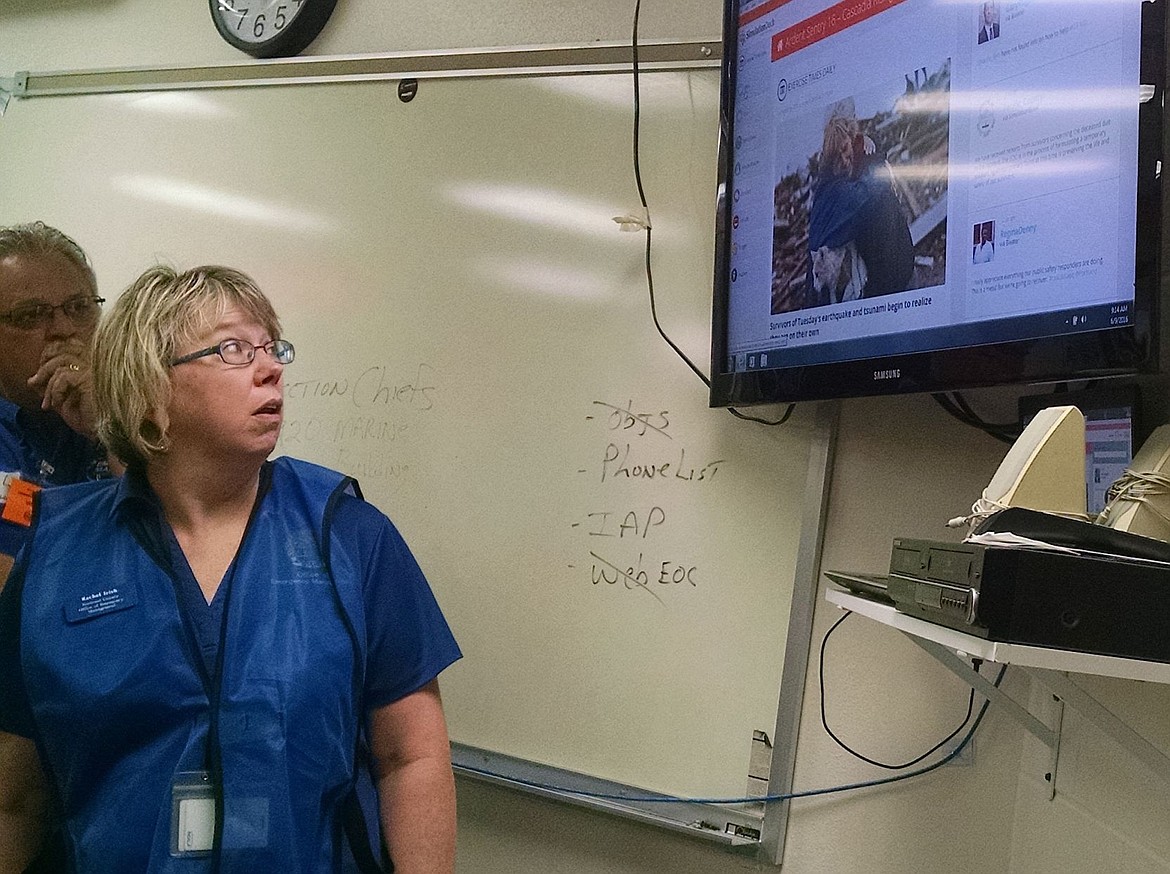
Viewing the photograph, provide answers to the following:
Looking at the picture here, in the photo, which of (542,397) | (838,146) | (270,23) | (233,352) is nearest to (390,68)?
(270,23)

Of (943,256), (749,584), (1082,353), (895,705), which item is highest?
(943,256)

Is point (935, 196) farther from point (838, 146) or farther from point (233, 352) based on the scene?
point (233, 352)

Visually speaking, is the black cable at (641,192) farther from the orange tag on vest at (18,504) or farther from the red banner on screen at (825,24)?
the orange tag on vest at (18,504)

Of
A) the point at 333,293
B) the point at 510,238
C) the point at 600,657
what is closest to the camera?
the point at 600,657

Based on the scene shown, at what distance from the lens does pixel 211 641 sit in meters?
1.15

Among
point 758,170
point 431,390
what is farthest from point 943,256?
point 431,390

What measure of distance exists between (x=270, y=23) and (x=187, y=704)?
1.59m

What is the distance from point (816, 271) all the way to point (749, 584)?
19.7 inches

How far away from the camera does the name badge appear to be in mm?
1156

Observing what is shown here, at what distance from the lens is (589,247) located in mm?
1643

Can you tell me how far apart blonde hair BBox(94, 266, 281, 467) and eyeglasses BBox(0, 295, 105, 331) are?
44 centimetres

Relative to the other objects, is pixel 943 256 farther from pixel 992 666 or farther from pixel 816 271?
pixel 992 666

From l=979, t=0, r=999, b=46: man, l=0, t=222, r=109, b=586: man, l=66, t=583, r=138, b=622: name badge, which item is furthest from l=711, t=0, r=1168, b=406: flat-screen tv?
l=0, t=222, r=109, b=586: man

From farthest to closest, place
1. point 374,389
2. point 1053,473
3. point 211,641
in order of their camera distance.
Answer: point 374,389
point 211,641
point 1053,473
